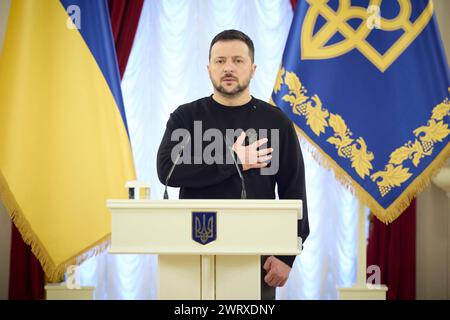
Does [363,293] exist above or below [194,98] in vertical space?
below

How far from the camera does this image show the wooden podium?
7.34ft

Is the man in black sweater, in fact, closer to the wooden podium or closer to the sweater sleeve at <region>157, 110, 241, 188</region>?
the sweater sleeve at <region>157, 110, 241, 188</region>

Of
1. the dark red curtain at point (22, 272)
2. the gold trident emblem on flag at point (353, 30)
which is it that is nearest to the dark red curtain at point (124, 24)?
the gold trident emblem on flag at point (353, 30)

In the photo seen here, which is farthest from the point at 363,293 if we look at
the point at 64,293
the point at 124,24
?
the point at 124,24

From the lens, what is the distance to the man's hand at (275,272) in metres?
2.85

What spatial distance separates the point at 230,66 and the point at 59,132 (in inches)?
61.8

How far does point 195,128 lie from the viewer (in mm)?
3361

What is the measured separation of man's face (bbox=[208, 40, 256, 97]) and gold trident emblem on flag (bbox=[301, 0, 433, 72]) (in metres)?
1.02

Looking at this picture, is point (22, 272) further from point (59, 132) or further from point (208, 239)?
point (208, 239)

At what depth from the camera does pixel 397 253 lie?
454cm

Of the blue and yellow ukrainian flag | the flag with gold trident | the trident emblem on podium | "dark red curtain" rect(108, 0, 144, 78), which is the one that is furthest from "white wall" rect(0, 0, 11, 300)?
the trident emblem on podium
